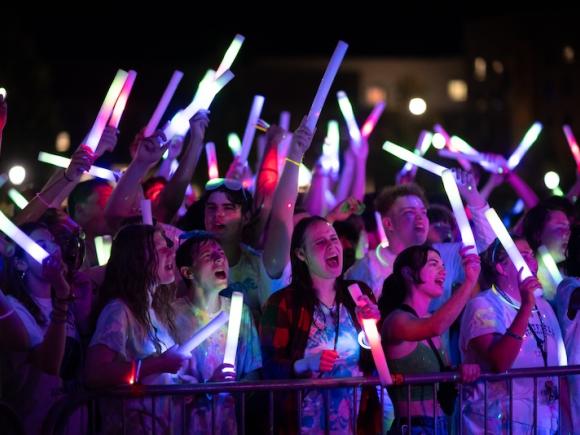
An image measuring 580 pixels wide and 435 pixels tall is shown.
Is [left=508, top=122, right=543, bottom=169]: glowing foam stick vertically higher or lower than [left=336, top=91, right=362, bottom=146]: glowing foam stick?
lower

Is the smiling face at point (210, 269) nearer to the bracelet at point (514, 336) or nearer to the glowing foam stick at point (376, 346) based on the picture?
the glowing foam stick at point (376, 346)

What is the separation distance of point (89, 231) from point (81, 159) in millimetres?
1338

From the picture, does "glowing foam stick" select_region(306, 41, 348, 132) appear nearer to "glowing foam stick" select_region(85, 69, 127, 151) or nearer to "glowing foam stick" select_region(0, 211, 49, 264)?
"glowing foam stick" select_region(85, 69, 127, 151)

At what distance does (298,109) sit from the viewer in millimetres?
60625

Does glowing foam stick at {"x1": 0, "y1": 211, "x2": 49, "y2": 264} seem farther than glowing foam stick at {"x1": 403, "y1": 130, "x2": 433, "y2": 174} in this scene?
No

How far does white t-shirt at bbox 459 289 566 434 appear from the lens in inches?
211

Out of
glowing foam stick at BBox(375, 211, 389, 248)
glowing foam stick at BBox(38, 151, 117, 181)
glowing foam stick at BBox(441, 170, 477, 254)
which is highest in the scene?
glowing foam stick at BBox(38, 151, 117, 181)

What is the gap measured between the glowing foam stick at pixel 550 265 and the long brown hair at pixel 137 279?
241cm

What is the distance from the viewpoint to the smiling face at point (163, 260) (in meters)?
5.15

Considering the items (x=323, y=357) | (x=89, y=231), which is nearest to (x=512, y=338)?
(x=323, y=357)

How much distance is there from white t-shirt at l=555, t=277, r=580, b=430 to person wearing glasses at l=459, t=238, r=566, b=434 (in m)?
0.13

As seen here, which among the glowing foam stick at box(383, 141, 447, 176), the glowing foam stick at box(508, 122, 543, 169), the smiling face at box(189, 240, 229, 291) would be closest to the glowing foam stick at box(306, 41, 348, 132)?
the glowing foam stick at box(383, 141, 447, 176)

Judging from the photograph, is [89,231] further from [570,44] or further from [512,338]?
[570,44]

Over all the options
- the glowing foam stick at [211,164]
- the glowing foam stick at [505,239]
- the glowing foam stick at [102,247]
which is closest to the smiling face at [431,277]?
the glowing foam stick at [505,239]
